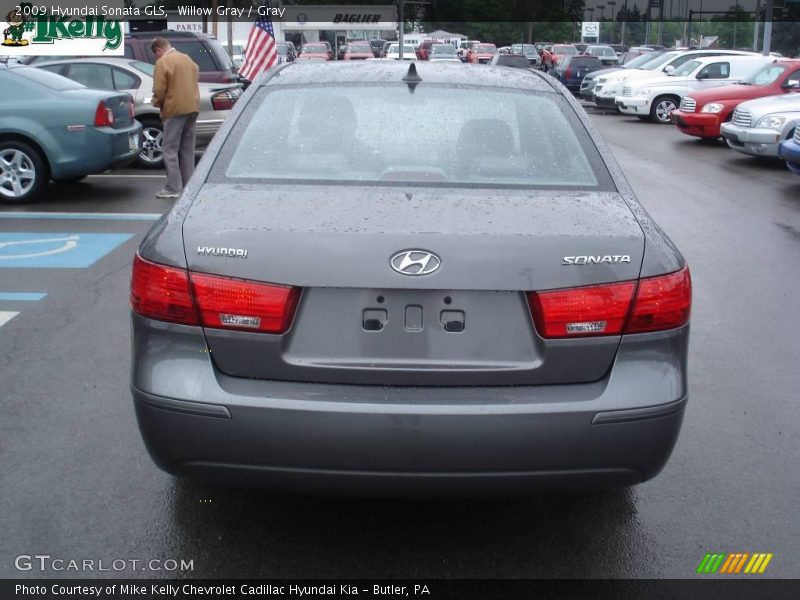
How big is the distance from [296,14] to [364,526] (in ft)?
220

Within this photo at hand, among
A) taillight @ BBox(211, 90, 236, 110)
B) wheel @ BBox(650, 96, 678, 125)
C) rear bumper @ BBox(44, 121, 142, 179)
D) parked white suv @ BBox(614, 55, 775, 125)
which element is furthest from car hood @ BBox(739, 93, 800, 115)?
rear bumper @ BBox(44, 121, 142, 179)

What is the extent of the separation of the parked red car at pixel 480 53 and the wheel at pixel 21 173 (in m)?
42.4

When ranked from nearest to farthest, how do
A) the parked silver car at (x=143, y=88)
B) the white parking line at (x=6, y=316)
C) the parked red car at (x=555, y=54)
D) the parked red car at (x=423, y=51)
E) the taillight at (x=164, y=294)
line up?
the taillight at (x=164, y=294) → the white parking line at (x=6, y=316) → the parked silver car at (x=143, y=88) → the parked red car at (x=555, y=54) → the parked red car at (x=423, y=51)

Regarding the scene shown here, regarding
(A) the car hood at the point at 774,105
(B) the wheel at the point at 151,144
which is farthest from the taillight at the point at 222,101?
(A) the car hood at the point at 774,105

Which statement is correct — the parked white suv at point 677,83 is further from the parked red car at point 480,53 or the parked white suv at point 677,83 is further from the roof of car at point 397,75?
the parked red car at point 480,53

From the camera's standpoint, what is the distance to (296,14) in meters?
67.1

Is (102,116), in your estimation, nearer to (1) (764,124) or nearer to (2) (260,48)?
(1) (764,124)

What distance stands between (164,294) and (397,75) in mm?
1652

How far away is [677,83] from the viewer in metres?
23.5

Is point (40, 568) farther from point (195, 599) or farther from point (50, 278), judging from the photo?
point (50, 278)

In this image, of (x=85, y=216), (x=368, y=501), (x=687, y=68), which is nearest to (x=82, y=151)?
(x=85, y=216)

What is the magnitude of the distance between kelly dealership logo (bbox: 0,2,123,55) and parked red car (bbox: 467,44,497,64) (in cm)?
2725

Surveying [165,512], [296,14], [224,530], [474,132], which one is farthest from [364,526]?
[296,14]

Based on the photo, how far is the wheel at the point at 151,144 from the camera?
13.5 meters
